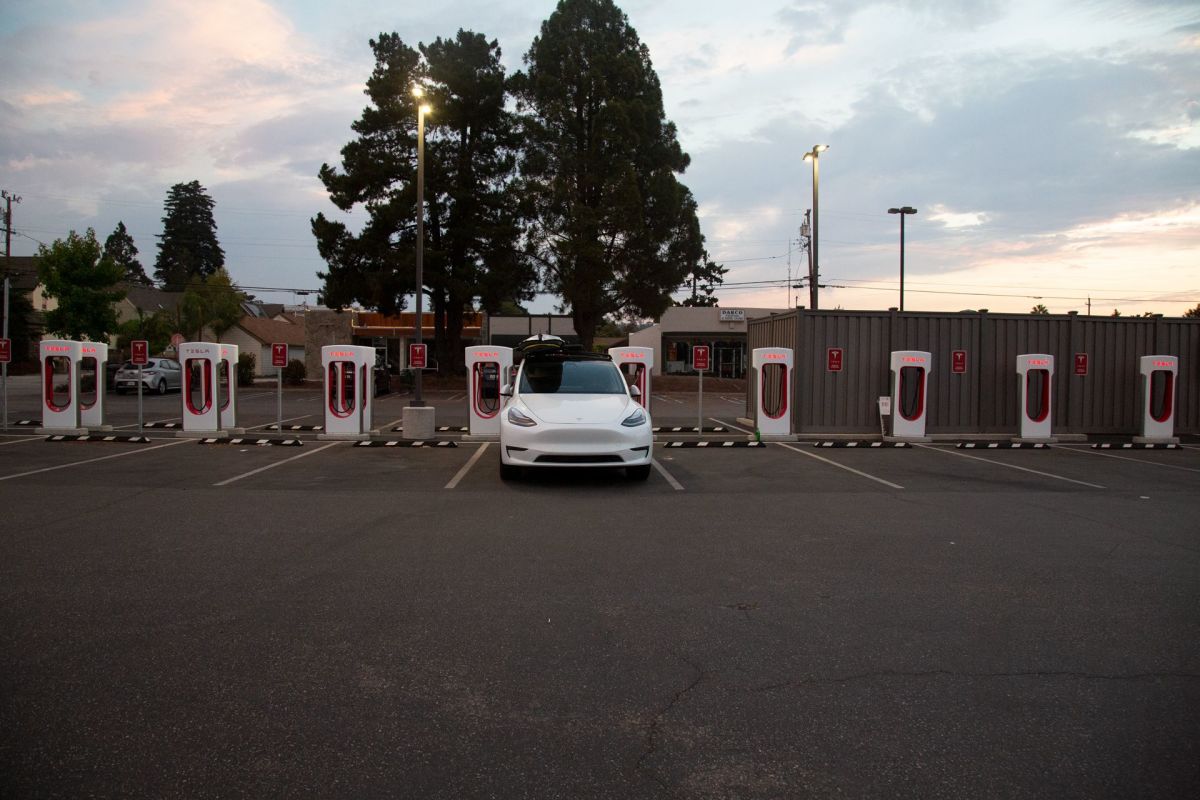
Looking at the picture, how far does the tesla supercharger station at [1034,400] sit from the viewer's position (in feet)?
53.4

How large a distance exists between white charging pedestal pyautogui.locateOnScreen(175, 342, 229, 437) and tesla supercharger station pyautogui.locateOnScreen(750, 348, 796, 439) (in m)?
10.7

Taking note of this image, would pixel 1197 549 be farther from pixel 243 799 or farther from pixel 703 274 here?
pixel 703 274

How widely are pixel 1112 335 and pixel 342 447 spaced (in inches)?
668

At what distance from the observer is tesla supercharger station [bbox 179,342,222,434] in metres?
15.2

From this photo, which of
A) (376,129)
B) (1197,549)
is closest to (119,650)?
(1197,549)

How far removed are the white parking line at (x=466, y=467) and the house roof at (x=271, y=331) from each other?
46686 mm

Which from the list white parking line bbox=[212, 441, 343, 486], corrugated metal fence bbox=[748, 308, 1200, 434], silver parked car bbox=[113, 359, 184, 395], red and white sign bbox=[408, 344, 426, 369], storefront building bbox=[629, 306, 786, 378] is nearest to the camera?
white parking line bbox=[212, 441, 343, 486]

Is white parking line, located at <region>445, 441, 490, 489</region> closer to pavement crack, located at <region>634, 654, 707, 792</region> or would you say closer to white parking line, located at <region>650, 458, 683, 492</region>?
white parking line, located at <region>650, 458, 683, 492</region>

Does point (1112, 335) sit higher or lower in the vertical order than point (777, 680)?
higher

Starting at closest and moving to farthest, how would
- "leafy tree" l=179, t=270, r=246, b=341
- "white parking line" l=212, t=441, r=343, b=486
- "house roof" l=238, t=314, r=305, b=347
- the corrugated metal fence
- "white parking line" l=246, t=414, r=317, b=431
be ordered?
1. "white parking line" l=212, t=441, r=343, b=486
2. the corrugated metal fence
3. "white parking line" l=246, t=414, r=317, b=431
4. "leafy tree" l=179, t=270, r=246, b=341
5. "house roof" l=238, t=314, r=305, b=347

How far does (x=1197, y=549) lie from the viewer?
6.57m

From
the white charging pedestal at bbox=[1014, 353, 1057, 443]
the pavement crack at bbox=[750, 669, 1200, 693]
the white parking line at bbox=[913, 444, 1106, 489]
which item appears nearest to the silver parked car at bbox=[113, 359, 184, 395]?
the white parking line at bbox=[913, 444, 1106, 489]

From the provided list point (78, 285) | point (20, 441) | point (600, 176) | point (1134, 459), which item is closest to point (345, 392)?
point (20, 441)

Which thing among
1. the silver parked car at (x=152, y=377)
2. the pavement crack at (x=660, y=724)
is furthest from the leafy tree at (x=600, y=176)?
the pavement crack at (x=660, y=724)
